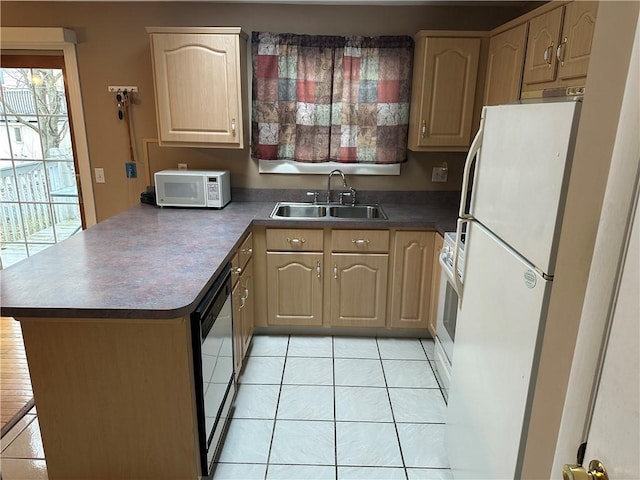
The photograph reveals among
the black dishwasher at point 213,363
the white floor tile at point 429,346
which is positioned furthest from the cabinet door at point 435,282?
the black dishwasher at point 213,363

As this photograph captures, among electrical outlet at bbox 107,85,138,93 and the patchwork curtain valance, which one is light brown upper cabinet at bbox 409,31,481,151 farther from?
electrical outlet at bbox 107,85,138,93

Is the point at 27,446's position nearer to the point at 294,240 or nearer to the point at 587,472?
the point at 294,240

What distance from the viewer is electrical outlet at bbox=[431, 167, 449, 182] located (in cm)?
321

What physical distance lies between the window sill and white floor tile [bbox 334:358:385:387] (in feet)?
4.56

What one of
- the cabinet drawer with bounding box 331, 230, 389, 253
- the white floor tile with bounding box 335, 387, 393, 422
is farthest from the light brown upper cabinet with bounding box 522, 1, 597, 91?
the white floor tile with bounding box 335, 387, 393, 422

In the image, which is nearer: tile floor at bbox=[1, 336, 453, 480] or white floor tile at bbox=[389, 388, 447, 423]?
tile floor at bbox=[1, 336, 453, 480]

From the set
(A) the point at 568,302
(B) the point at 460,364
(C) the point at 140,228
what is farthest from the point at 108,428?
(A) the point at 568,302

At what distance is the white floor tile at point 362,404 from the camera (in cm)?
221

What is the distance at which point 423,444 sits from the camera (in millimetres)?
2043

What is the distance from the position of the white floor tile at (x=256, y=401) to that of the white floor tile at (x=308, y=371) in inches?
5.1

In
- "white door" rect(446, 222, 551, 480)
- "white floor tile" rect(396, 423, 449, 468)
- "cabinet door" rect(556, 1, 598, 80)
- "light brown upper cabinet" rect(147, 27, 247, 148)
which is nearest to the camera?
"white door" rect(446, 222, 551, 480)

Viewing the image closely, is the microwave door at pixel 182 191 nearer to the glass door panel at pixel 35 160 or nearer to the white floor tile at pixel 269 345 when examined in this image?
the glass door panel at pixel 35 160

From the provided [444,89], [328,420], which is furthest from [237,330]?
[444,89]

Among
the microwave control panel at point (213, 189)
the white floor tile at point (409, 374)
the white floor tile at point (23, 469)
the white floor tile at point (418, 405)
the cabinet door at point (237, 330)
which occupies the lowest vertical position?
the white floor tile at point (23, 469)
